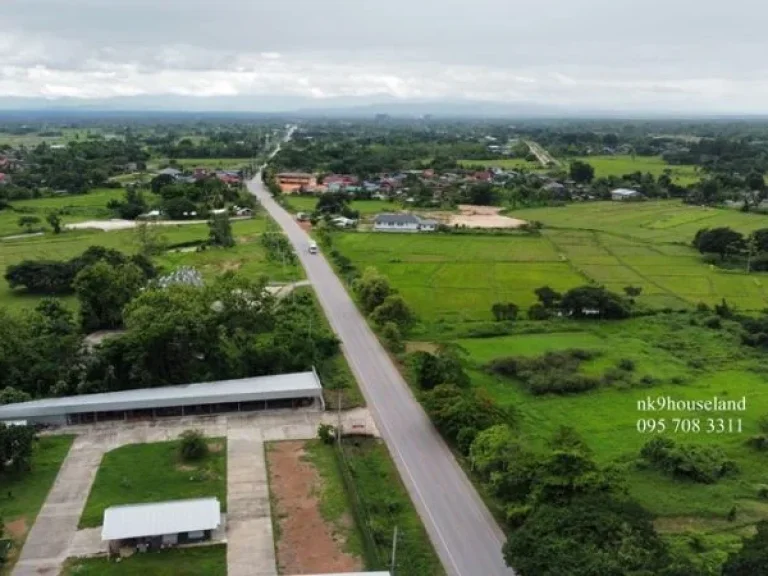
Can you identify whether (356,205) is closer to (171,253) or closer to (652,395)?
(171,253)

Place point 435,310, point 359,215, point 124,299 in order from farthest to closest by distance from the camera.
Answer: point 359,215 < point 435,310 < point 124,299

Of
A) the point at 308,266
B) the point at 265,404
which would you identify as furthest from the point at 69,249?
the point at 265,404

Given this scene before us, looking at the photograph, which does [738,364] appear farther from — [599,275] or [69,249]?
[69,249]

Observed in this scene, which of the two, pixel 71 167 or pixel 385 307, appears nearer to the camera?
pixel 385 307

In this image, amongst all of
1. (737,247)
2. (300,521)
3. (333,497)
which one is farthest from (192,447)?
(737,247)

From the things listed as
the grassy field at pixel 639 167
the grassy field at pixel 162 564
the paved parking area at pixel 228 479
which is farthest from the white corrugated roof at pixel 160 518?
the grassy field at pixel 639 167

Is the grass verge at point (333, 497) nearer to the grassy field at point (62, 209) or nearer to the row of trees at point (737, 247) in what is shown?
the row of trees at point (737, 247)
